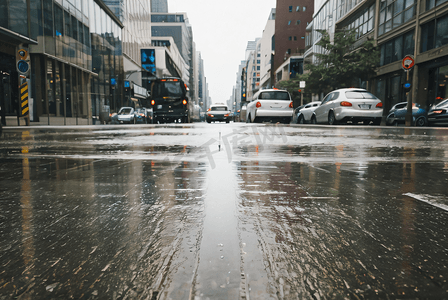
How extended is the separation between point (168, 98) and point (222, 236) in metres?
24.5

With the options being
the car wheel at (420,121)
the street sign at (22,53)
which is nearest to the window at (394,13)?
the car wheel at (420,121)

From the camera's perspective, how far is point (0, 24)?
17.1 meters

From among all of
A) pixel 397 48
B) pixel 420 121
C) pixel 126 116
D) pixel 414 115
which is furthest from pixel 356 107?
pixel 126 116

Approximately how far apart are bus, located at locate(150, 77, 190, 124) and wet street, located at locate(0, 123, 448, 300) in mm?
22576

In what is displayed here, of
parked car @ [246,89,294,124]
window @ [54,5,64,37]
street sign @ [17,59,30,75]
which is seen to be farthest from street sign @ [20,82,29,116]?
parked car @ [246,89,294,124]

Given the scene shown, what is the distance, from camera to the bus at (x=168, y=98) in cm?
2527

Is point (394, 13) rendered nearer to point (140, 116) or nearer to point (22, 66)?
point (140, 116)

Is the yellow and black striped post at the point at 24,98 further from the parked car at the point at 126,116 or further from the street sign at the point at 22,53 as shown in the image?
the parked car at the point at 126,116

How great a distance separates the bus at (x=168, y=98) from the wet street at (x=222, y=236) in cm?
2258

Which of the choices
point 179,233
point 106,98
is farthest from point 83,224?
point 106,98

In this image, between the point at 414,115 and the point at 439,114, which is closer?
the point at 439,114

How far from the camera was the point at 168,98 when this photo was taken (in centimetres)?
2525

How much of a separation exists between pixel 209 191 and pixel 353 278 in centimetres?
143

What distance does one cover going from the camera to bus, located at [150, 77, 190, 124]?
25.3m
